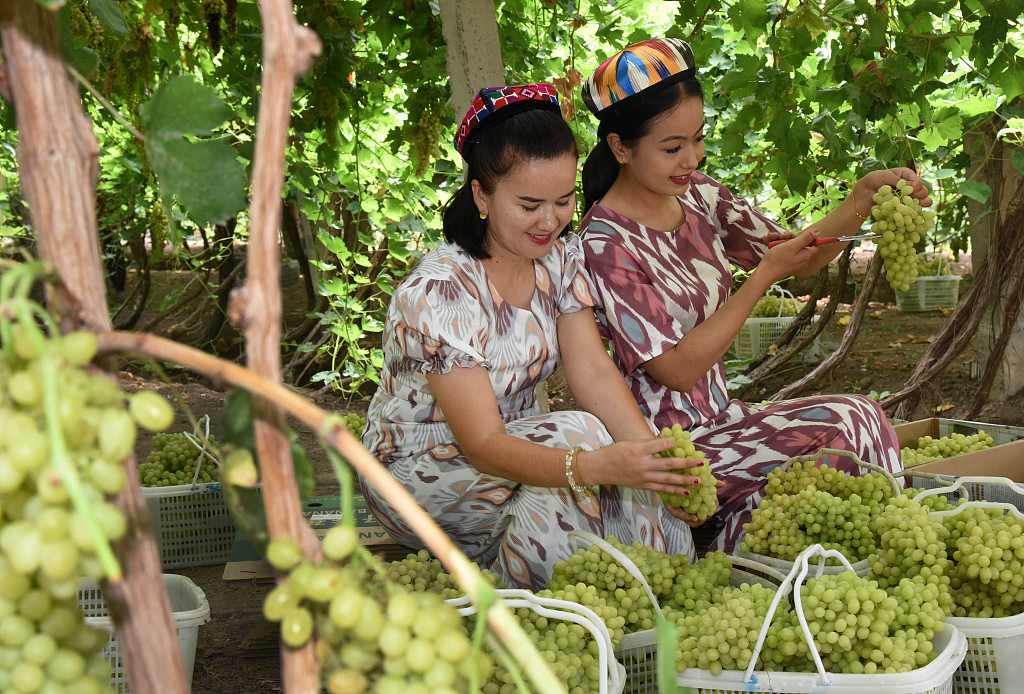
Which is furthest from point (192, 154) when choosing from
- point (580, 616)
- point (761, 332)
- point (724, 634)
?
point (761, 332)

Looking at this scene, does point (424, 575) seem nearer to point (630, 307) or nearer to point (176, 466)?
point (630, 307)

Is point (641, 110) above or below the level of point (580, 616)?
above

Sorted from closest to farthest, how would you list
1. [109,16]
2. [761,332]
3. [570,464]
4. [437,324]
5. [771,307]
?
[109,16] < [570,464] < [437,324] < [761,332] < [771,307]

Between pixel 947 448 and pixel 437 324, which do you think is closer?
pixel 437 324

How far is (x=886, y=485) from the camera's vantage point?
1978mm

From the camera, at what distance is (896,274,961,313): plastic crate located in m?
5.86

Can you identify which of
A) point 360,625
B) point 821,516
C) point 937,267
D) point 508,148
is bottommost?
point 821,516

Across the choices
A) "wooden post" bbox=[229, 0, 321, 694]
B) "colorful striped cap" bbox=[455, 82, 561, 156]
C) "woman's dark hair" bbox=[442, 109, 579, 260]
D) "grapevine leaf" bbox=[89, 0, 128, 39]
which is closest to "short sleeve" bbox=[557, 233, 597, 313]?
"woman's dark hair" bbox=[442, 109, 579, 260]

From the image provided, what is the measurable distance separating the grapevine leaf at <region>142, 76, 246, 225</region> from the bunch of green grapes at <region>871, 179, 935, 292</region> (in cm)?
200

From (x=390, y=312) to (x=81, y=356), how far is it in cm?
168

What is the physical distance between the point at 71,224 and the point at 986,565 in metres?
1.60

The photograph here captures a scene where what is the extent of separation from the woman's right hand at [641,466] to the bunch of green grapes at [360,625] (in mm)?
1261

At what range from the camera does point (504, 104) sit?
210 cm

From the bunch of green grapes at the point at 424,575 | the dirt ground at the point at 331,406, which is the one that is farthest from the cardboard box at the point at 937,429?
the bunch of green grapes at the point at 424,575
